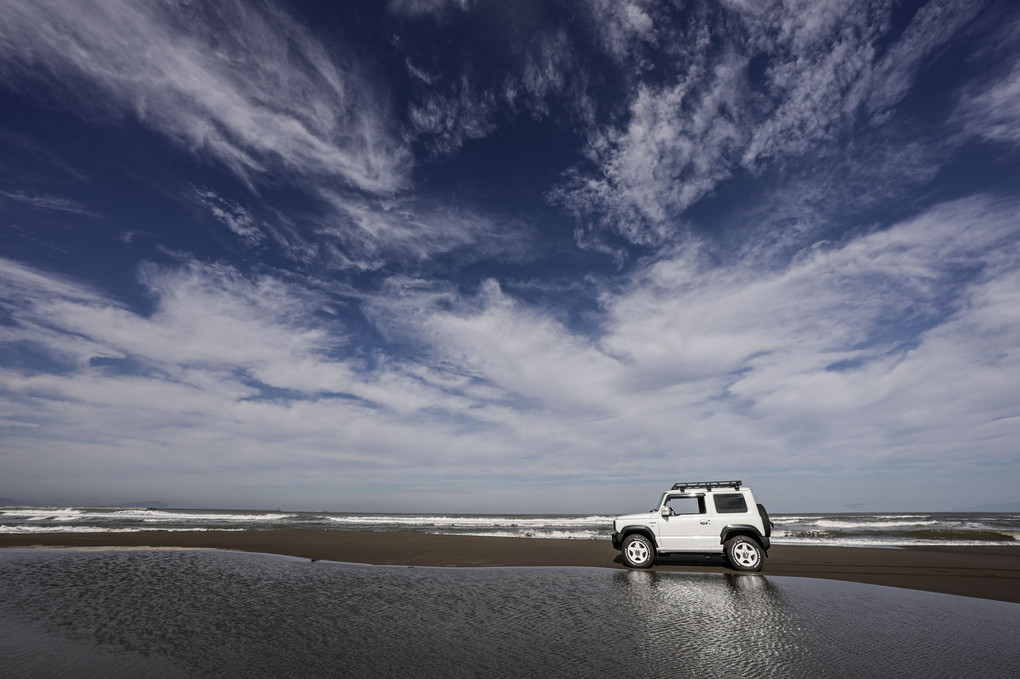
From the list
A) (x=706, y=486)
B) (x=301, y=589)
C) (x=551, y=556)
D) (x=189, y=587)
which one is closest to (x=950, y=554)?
(x=706, y=486)

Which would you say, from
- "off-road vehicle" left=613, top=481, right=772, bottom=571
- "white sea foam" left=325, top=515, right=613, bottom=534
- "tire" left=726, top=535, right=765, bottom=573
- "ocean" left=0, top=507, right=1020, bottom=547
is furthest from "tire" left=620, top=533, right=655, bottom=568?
"white sea foam" left=325, top=515, right=613, bottom=534

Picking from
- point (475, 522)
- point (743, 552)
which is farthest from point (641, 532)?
point (475, 522)

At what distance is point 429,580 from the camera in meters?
12.4

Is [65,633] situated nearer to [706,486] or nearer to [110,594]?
[110,594]

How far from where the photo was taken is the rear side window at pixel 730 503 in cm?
1328

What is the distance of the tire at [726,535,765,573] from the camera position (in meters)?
13.1

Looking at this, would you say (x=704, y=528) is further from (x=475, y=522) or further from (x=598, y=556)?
(x=475, y=522)

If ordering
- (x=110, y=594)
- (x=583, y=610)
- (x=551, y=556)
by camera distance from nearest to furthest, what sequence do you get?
(x=583, y=610), (x=110, y=594), (x=551, y=556)

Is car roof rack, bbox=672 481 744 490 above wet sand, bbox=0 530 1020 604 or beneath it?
above

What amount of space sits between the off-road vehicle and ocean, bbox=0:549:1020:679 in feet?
3.19

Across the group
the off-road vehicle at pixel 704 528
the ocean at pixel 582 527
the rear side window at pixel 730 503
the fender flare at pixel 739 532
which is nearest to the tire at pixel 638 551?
the off-road vehicle at pixel 704 528

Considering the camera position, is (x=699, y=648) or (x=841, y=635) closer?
(x=699, y=648)

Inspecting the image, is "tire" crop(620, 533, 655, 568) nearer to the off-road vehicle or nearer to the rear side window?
the off-road vehicle

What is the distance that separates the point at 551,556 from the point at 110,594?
508 inches
